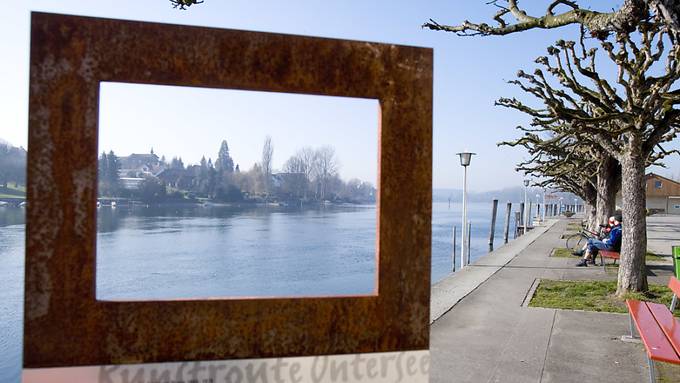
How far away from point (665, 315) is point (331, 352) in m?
4.22

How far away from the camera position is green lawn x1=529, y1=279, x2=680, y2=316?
25.8ft

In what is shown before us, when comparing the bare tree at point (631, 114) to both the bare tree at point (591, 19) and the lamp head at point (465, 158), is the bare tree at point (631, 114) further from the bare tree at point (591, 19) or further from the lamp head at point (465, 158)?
the lamp head at point (465, 158)

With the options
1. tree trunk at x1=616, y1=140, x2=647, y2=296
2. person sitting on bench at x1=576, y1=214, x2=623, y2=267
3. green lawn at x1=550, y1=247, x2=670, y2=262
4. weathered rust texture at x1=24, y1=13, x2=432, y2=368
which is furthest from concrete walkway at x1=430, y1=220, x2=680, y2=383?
green lawn at x1=550, y1=247, x2=670, y2=262

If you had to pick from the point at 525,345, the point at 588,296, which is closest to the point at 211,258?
the point at 588,296

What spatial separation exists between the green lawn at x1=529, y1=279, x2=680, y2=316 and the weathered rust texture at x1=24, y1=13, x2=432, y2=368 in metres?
6.70

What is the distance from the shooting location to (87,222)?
1.83 m

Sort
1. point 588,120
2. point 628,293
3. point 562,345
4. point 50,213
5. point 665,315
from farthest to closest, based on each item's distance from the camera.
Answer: point 628,293
point 588,120
point 562,345
point 665,315
point 50,213

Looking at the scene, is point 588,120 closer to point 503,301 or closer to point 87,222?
point 503,301

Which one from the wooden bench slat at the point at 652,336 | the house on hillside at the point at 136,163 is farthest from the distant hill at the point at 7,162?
the wooden bench slat at the point at 652,336

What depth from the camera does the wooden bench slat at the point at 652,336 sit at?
11.9 feet

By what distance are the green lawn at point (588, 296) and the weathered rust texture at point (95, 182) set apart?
264 inches

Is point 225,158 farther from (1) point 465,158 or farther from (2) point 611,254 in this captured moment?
(2) point 611,254

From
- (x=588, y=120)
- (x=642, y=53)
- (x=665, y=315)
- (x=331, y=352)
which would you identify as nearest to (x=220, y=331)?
(x=331, y=352)

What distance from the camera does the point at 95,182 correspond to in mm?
1854
